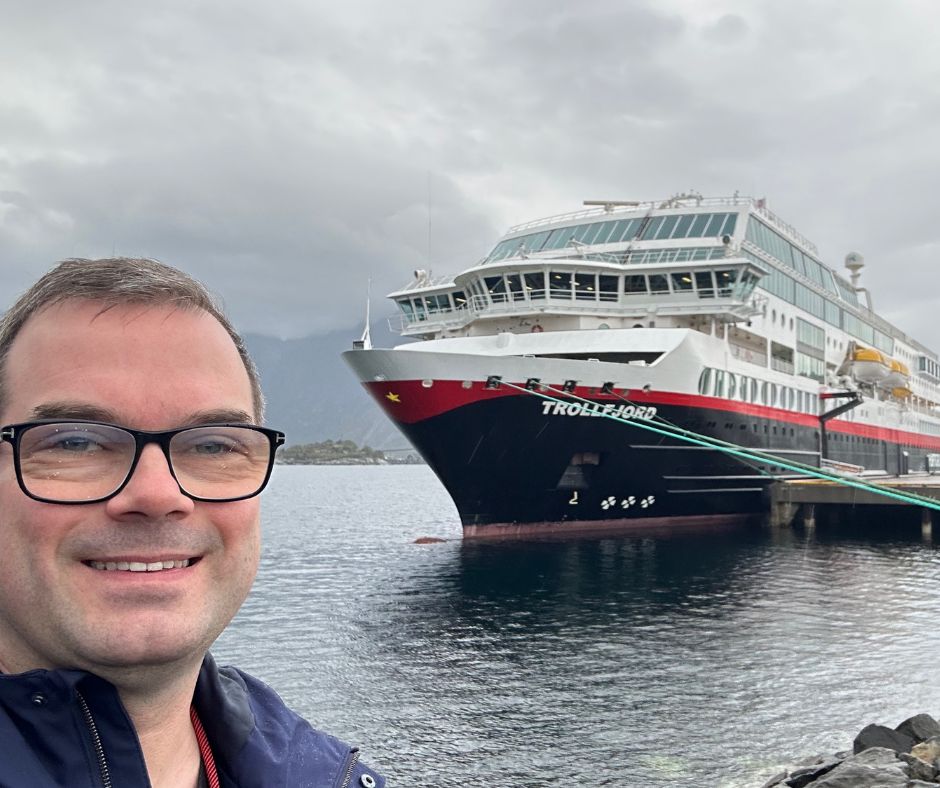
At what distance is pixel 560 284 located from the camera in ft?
85.3

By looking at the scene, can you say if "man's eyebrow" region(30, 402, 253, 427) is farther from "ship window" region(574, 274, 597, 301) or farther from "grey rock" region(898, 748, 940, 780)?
"ship window" region(574, 274, 597, 301)

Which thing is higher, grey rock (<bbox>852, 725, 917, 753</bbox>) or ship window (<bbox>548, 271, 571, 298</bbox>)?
ship window (<bbox>548, 271, 571, 298</bbox>)

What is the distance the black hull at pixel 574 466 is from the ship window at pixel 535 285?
4.27m

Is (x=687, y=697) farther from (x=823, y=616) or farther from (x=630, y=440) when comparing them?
(x=630, y=440)

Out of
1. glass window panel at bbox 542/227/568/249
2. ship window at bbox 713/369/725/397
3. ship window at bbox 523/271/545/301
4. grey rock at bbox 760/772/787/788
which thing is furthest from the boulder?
glass window panel at bbox 542/227/568/249

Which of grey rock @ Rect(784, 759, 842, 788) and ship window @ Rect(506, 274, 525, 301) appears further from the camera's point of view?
ship window @ Rect(506, 274, 525, 301)

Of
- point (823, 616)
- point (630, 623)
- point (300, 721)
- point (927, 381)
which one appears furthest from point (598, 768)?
point (927, 381)

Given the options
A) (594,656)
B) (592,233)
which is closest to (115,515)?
(594,656)

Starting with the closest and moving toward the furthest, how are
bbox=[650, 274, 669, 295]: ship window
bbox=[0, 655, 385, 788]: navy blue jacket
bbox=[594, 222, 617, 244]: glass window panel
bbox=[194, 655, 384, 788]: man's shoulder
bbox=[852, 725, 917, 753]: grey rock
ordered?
bbox=[0, 655, 385, 788]: navy blue jacket → bbox=[194, 655, 384, 788]: man's shoulder → bbox=[852, 725, 917, 753]: grey rock → bbox=[650, 274, 669, 295]: ship window → bbox=[594, 222, 617, 244]: glass window panel

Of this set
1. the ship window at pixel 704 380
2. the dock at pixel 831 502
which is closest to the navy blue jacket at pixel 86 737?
the ship window at pixel 704 380

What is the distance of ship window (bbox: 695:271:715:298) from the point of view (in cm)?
2666

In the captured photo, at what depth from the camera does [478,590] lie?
19.1 metres

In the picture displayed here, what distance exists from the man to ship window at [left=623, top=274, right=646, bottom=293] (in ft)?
85.8

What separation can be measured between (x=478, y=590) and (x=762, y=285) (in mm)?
19504
